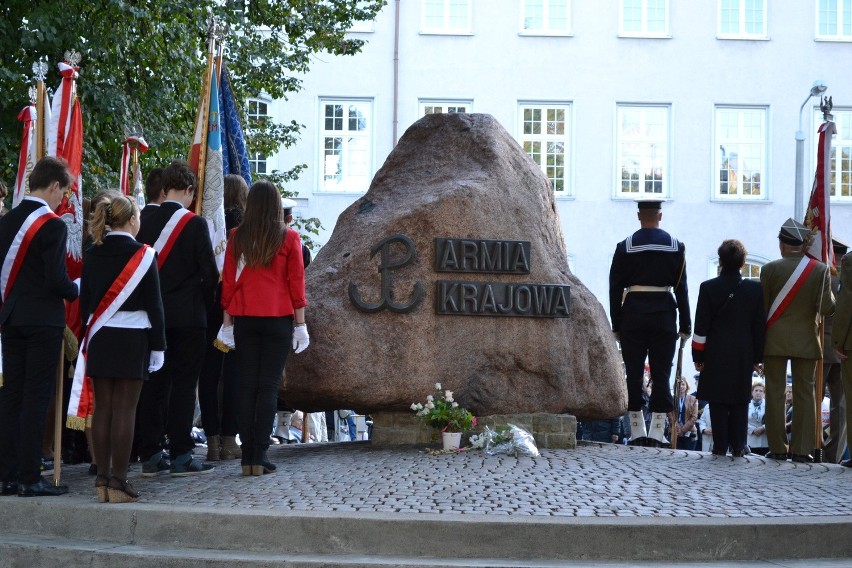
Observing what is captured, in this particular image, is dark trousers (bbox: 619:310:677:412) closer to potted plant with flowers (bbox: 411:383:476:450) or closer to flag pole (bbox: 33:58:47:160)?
potted plant with flowers (bbox: 411:383:476:450)

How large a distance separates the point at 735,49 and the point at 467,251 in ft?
73.0

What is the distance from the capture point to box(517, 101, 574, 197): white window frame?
102ft

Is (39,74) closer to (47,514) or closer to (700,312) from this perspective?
(47,514)

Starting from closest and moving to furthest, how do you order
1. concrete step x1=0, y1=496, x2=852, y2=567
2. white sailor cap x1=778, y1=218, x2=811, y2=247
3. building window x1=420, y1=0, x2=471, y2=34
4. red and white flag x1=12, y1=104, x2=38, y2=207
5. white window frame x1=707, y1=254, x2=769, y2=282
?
concrete step x1=0, y1=496, x2=852, y2=567 → red and white flag x1=12, y1=104, x2=38, y2=207 → white sailor cap x1=778, y1=218, x2=811, y2=247 → white window frame x1=707, y1=254, x2=769, y2=282 → building window x1=420, y1=0, x2=471, y2=34

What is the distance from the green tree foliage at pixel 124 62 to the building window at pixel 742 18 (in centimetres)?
1405

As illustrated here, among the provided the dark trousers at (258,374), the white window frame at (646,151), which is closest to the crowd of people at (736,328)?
the dark trousers at (258,374)

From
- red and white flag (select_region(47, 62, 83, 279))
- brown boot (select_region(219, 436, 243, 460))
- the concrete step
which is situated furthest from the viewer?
brown boot (select_region(219, 436, 243, 460))

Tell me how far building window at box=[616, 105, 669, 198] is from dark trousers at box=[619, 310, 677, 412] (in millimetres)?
20274

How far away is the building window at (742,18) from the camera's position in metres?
31.1

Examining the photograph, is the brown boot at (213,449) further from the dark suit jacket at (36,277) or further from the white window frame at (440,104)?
the white window frame at (440,104)

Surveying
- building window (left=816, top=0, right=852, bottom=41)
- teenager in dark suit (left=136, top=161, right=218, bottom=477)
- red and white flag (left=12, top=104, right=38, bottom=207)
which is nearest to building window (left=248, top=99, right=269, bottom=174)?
building window (left=816, top=0, right=852, bottom=41)

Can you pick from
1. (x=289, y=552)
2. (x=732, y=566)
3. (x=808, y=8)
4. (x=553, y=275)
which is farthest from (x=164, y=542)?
(x=808, y=8)

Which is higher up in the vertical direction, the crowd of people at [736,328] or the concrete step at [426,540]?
the crowd of people at [736,328]

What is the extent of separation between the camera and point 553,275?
10.8 m
